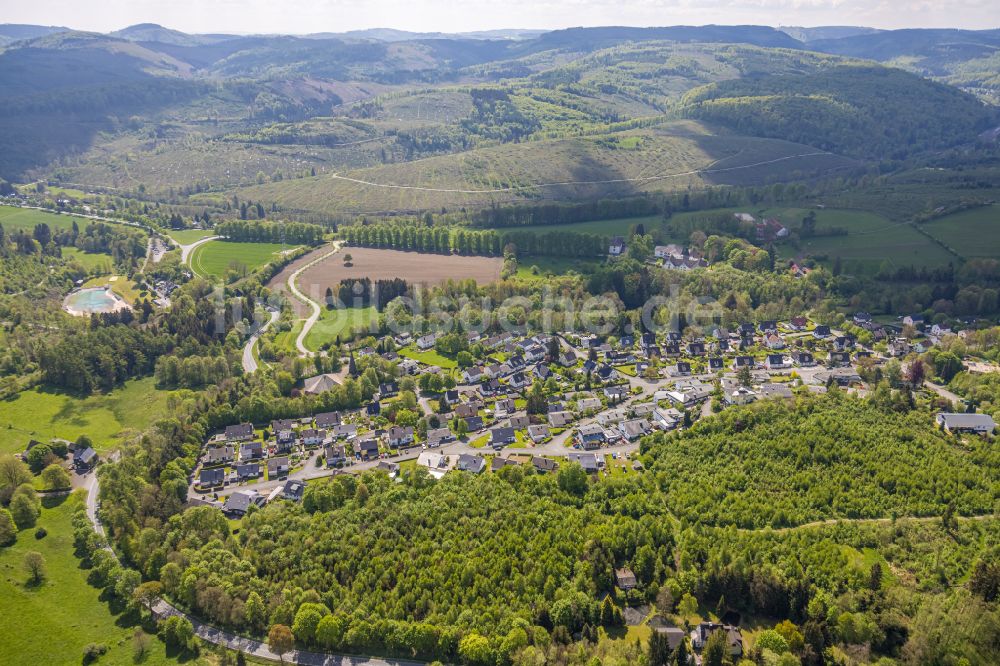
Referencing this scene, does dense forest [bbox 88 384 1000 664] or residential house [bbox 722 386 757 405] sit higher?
residential house [bbox 722 386 757 405]

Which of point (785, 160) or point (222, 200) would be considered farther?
Result: point (785, 160)

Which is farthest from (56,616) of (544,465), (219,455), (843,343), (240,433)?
(843,343)

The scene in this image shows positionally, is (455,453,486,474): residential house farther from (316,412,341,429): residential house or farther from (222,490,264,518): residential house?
(222,490,264,518): residential house

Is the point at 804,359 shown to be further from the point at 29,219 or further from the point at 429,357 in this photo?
the point at 29,219

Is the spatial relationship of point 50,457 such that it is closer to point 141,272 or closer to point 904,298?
point 141,272

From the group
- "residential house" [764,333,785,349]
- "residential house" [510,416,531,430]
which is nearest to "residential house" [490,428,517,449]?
"residential house" [510,416,531,430]

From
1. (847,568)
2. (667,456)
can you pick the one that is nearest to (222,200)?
(667,456)
